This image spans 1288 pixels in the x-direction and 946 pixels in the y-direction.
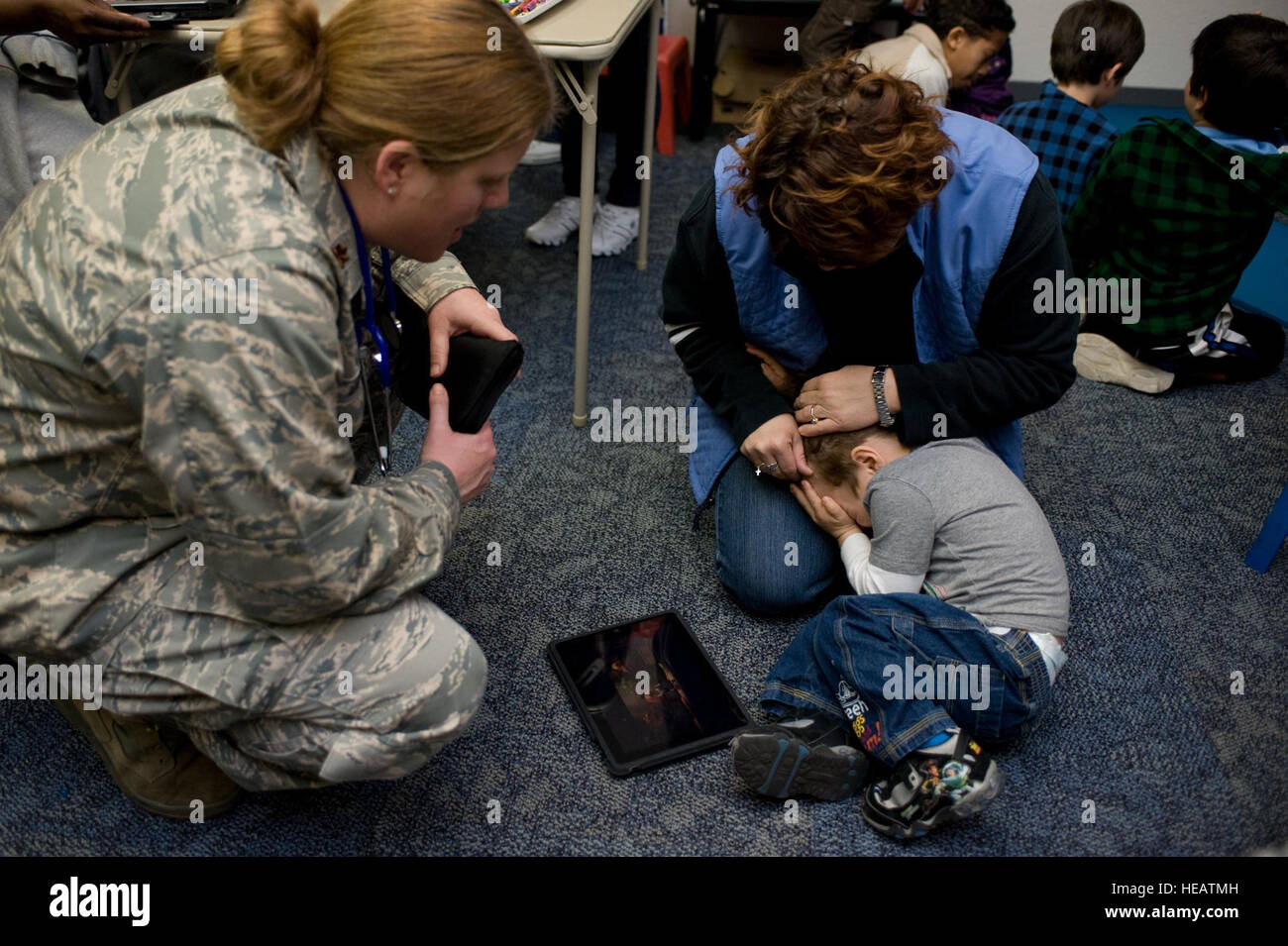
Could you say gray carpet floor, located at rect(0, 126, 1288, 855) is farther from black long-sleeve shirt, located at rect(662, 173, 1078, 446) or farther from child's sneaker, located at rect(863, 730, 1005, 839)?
black long-sleeve shirt, located at rect(662, 173, 1078, 446)

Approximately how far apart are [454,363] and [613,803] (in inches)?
25.9

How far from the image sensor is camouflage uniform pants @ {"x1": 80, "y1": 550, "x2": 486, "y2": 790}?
1.09 meters

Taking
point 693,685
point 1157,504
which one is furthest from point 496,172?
point 1157,504

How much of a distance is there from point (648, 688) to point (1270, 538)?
3.85ft

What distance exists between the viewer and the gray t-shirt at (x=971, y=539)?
1.40m

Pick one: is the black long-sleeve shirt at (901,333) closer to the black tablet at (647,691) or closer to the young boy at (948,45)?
the black tablet at (647,691)

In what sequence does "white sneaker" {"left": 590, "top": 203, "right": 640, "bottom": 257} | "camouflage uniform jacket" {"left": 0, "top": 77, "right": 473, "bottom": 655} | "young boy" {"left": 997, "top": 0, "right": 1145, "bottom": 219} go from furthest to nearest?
"white sneaker" {"left": 590, "top": 203, "right": 640, "bottom": 257} < "young boy" {"left": 997, "top": 0, "right": 1145, "bottom": 219} < "camouflage uniform jacket" {"left": 0, "top": 77, "right": 473, "bottom": 655}

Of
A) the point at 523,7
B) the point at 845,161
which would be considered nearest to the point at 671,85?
the point at 523,7

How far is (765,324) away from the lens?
1.62m

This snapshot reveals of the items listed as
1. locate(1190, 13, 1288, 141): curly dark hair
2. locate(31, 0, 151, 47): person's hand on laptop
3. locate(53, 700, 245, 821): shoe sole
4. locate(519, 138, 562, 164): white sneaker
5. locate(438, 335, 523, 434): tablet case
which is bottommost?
locate(53, 700, 245, 821): shoe sole

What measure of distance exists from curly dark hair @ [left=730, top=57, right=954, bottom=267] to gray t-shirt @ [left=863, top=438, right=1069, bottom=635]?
35 cm

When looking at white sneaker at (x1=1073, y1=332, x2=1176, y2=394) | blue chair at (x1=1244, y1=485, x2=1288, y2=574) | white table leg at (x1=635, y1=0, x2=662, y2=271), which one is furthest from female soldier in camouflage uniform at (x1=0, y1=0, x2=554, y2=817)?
white sneaker at (x1=1073, y1=332, x2=1176, y2=394)

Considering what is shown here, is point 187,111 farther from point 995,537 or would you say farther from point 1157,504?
point 1157,504

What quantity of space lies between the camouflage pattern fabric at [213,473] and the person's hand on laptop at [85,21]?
2.34 feet
